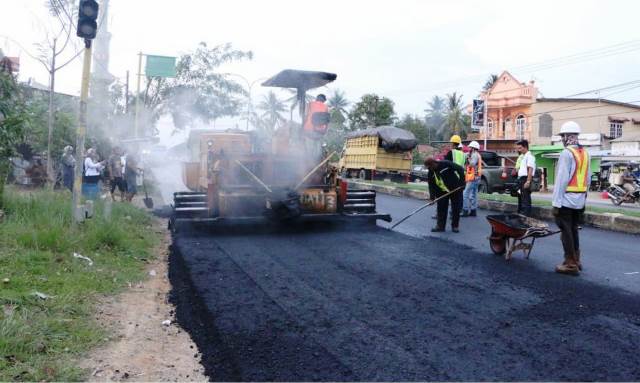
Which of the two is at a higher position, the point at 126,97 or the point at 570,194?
the point at 126,97

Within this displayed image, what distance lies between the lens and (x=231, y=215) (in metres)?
8.70

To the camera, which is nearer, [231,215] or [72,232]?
[72,232]

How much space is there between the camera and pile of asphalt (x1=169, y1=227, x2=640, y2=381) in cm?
333

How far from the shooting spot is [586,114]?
3397cm

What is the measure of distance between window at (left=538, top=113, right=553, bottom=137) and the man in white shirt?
28.2 m

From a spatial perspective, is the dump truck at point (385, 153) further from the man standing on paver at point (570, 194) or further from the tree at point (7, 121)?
the man standing on paver at point (570, 194)

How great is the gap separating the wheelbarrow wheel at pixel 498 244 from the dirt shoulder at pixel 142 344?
4.06 meters

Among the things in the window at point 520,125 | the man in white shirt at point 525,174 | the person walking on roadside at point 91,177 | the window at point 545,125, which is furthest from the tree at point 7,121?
the window at point 520,125

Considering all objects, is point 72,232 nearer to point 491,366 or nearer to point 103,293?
point 103,293

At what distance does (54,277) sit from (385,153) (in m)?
20.9

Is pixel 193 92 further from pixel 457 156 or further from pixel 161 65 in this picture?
pixel 457 156

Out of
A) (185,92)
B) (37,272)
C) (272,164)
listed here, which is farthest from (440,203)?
(185,92)

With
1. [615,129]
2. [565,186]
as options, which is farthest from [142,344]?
[615,129]

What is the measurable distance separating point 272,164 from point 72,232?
3574mm
